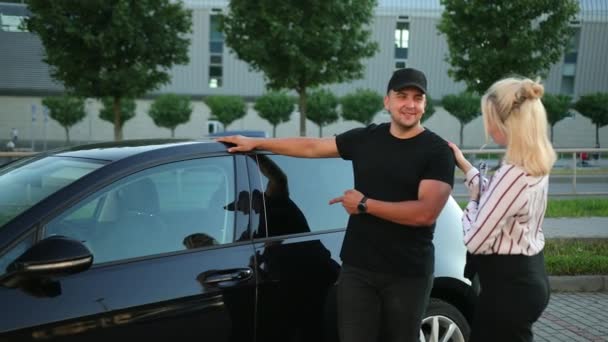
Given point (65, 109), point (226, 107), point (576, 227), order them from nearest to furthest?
point (576, 227)
point (65, 109)
point (226, 107)

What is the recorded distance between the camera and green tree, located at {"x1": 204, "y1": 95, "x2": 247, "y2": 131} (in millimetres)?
51125

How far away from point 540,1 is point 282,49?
891 cm

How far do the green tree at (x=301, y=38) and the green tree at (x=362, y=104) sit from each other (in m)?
27.5

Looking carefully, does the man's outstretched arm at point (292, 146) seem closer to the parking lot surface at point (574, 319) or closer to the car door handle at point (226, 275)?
the car door handle at point (226, 275)

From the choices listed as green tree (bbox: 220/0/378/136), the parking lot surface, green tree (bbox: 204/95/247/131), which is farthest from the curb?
green tree (bbox: 204/95/247/131)

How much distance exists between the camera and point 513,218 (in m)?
2.65

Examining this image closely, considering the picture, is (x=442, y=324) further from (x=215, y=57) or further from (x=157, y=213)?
(x=215, y=57)

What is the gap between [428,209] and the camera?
2.80 metres

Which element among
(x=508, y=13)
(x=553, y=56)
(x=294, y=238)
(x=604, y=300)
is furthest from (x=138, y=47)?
(x=294, y=238)

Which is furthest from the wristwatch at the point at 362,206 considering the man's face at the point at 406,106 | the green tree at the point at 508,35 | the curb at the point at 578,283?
the green tree at the point at 508,35

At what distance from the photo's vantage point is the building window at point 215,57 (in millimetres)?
53250

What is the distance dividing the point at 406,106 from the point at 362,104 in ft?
161

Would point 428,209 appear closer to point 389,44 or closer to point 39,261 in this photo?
point 39,261

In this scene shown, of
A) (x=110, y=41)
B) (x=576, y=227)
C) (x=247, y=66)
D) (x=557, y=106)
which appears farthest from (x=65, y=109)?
(x=576, y=227)
